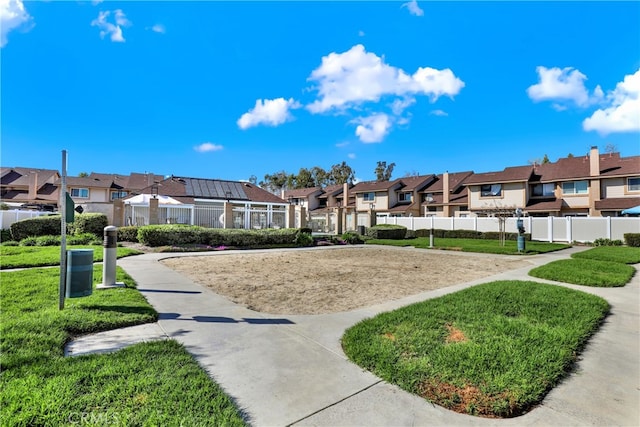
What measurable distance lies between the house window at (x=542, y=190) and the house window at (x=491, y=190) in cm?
310

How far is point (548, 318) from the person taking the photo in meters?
4.96

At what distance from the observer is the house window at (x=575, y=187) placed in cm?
2842

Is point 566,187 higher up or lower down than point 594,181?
lower down

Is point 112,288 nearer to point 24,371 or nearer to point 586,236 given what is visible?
point 24,371

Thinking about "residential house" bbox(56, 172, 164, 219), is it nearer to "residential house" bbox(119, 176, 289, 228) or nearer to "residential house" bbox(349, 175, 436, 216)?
"residential house" bbox(119, 176, 289, 228)

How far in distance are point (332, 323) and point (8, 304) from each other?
515 cm

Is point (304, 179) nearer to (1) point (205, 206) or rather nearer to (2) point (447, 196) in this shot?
(2) point (447, 196)

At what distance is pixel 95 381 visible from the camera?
112 inches

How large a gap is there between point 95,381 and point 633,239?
2735 cm

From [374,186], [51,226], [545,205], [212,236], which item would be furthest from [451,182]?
[51,226]

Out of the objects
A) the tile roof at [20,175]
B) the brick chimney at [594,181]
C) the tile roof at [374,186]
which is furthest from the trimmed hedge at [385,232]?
the tile roof at [20,175]

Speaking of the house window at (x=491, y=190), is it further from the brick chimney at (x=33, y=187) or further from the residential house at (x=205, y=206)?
the brick chimney at (x=33, y=187)

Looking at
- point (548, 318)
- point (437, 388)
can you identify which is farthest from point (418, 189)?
point (437, 388)


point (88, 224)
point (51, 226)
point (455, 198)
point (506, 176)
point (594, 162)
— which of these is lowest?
point (51, 226)
